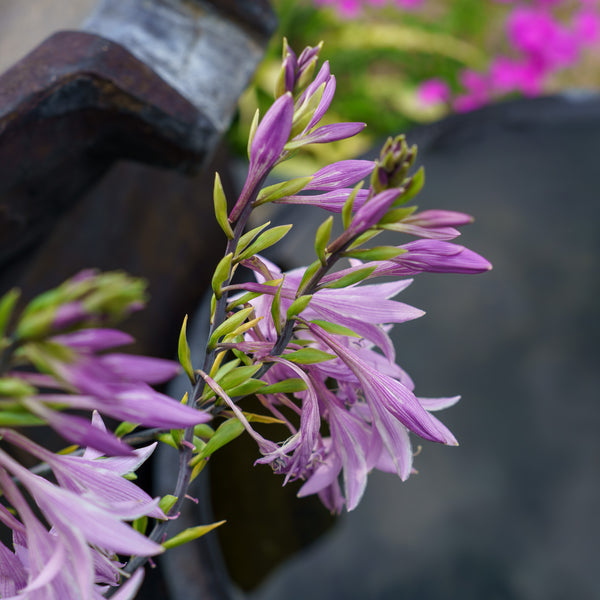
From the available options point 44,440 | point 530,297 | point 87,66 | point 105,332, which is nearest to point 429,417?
point 105,332

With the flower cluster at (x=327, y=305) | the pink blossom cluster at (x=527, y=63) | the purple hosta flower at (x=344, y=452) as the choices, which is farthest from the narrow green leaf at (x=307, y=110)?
the pink blossom cluster at (x=527, y=63)

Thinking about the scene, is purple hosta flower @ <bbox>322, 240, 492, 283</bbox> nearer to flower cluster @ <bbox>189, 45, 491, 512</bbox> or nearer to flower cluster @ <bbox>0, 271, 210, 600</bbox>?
flower cluster @ <bbox>189, 45, 491, 512</bbox>

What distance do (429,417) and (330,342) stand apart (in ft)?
0.16

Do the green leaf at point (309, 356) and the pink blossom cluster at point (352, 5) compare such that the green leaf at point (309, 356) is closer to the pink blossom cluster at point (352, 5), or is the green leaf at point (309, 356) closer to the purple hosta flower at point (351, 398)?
the purple hosta flower at point (351, 398)

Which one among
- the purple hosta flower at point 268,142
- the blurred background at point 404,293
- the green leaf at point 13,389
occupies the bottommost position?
the blurred background at point 404,293

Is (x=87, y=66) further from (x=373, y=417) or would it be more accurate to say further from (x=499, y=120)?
(x=499, y=120)

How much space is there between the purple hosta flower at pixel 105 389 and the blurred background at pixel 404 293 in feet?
0.88

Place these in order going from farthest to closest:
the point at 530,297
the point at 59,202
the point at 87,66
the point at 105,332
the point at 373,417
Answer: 1. the point at 530,297
2. the point at 59,202
3. the point at 87,66
4. the point at 373,417
5. the point at 105,332

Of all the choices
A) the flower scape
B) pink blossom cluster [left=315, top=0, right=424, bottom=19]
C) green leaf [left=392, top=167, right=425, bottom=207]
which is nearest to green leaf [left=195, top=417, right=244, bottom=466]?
the flower scape

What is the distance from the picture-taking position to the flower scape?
0.17 meters

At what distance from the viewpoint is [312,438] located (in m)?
0.26

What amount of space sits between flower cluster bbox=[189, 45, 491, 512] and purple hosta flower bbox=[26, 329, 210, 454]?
0.05 m

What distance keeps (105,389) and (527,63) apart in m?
1.56

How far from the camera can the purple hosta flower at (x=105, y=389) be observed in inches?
6.3
